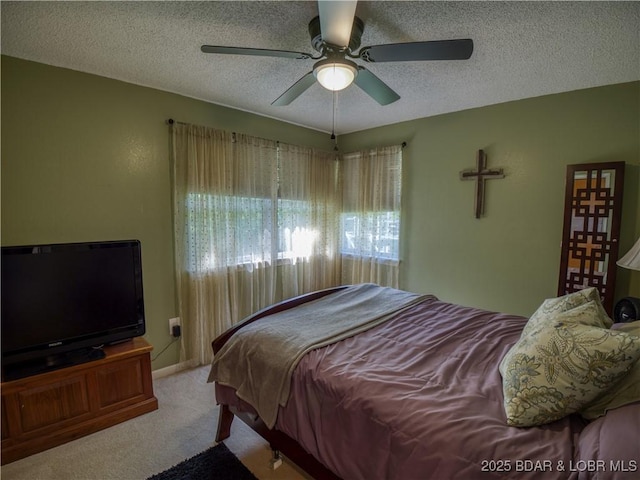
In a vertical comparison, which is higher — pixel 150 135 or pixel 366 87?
pixel 366 87

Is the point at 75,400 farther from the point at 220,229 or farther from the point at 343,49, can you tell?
the point at 343,49

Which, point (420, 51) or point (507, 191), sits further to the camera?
point (507, 191)

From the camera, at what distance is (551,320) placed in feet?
4.32

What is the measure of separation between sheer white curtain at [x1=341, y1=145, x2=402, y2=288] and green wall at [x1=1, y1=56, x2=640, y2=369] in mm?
180

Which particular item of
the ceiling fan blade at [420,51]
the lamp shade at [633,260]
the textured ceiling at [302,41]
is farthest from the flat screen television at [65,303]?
the lamp shade at [633,260]

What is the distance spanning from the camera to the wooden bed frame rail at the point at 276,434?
1457 millimetres

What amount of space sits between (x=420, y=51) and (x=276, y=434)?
217 cm

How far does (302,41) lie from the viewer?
1.96 metres

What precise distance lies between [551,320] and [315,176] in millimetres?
3088

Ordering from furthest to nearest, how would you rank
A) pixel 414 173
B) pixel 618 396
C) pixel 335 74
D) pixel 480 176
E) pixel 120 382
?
pixel 414 173 < pixel 480 176 < pixel 120 382 < pixel 335 74 < pixel 618 396

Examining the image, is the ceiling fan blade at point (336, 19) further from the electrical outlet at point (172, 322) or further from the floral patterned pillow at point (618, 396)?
the electrical outlet at point (172, 322)

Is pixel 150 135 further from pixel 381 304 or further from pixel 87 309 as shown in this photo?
pixel 381 304

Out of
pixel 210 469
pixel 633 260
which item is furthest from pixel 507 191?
pixel 210 469

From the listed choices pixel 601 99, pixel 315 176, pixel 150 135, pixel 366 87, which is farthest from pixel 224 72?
pixel 601 99
